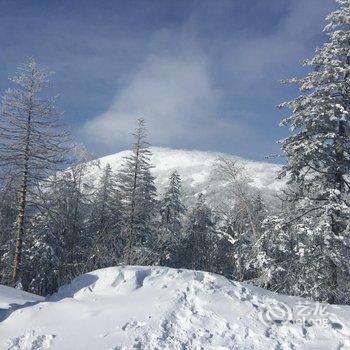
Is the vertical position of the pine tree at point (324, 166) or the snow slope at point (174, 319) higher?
the pine tree at point (324, 166)

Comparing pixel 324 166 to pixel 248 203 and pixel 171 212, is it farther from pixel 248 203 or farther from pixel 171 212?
pixel 171 212

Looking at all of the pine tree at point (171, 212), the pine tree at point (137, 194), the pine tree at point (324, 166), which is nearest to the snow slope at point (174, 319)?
the pine tree at point (324, 166)

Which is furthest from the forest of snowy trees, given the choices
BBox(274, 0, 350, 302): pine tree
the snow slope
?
the snow slope

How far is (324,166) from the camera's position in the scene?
45.4 feet

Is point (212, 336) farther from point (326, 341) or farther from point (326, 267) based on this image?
point (326, 267)

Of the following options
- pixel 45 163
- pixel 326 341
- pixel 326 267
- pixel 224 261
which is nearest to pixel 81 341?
pixel 326 341

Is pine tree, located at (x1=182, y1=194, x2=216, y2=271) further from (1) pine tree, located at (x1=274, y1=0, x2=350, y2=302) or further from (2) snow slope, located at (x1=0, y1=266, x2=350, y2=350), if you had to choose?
(2) snow slope, located at (x1=0, y1=266, x2=350, y2=350)

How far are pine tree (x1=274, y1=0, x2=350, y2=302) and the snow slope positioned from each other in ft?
10.7

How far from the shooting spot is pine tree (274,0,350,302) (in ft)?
43.1

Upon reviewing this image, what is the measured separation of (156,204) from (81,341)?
3065 centimetres

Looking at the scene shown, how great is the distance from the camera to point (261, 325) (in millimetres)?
9023

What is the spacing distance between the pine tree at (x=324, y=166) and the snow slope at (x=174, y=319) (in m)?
3.27

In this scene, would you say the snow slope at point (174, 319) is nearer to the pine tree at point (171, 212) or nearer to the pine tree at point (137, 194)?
the pine tree at point (137, 194)

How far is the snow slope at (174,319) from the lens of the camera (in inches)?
337
